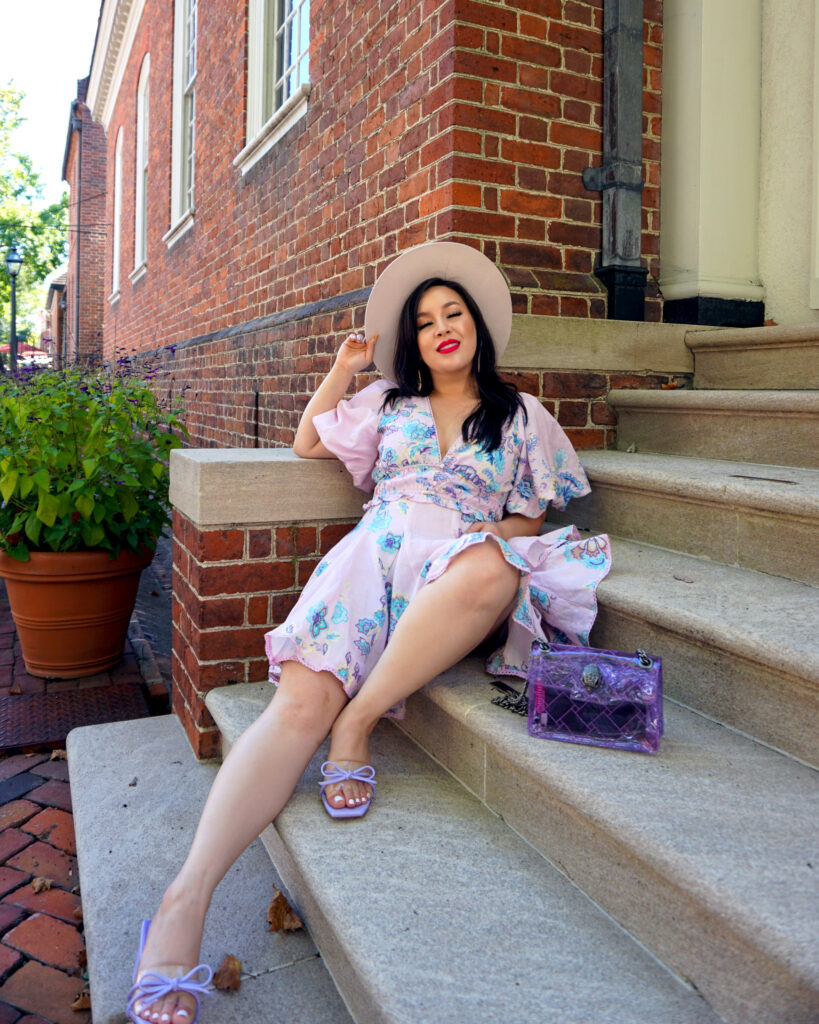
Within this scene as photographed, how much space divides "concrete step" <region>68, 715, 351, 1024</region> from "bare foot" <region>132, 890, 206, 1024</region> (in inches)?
3.1

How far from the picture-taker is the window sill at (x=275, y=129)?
4.70 meters

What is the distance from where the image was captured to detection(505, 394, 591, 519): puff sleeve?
2502 millimetres

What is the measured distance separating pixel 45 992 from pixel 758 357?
293 cm

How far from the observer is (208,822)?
1771 mm

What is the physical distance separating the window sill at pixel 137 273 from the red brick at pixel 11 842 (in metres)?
9.23

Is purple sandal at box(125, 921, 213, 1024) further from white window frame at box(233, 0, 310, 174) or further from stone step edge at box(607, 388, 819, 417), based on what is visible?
white window frame at box(233, 0, 310, 174)

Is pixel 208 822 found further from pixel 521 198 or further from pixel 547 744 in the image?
pixel 521 198

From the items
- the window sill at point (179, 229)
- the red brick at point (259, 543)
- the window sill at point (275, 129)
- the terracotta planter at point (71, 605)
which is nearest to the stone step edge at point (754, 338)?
the red brick at point (259, 543)

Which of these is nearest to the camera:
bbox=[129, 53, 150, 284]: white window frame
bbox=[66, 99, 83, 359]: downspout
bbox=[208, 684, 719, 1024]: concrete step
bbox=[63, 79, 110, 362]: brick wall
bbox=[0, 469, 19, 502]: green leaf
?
bbox=[208, 684, 719, 1024]: concrete step

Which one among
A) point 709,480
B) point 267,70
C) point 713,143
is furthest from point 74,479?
point 267,70

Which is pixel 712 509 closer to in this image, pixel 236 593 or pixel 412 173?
pixel 236 593

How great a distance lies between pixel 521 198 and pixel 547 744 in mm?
2262

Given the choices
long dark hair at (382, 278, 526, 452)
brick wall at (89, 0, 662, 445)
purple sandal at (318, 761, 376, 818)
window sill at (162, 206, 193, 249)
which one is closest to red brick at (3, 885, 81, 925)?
purple sandal at (318, 761, 376, 818)

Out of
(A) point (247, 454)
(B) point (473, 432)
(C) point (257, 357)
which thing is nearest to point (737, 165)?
(B) point (473, 432)
